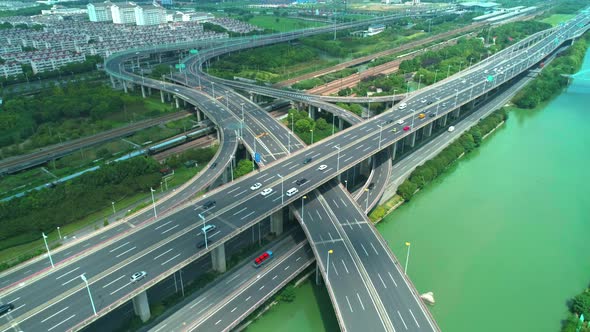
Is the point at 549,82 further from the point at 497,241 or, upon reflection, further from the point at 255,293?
the point at 255,293

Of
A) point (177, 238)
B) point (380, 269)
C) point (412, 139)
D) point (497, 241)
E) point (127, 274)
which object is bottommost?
point (497, 241)

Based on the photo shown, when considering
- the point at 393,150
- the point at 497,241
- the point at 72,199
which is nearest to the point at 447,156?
the point at 393,150

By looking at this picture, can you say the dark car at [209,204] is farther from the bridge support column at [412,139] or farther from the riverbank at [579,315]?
the bridge support column at [412,139]

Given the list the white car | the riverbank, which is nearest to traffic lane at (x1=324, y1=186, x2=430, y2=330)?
the riverbank

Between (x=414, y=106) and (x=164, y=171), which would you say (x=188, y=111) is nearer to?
(x=164, y=171)

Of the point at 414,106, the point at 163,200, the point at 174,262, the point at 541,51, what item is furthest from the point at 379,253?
the point at 541,51

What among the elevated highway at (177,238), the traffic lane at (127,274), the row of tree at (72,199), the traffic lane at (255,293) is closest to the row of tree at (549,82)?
the elevated highway at (177,238)
